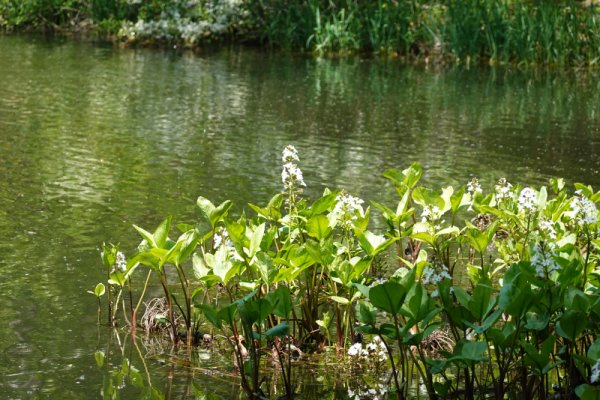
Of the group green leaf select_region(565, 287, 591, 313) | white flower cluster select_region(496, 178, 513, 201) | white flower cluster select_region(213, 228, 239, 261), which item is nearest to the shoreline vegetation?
white flower cluster select_region(496, 178, 513, 201)

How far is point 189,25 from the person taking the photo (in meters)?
20.5

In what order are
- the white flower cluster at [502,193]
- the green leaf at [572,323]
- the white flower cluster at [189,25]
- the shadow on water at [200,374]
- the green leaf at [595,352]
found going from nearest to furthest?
the green leaf at [595,352], the green leaf at [572,323], the shadow on water at [200,374], the white flower cluster at [502,193], the white flower cluster at [189,25]

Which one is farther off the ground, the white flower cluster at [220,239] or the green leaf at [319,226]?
the green leaf at [319,226]

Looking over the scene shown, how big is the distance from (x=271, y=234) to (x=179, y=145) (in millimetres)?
5697

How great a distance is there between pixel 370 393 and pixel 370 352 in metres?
0.34

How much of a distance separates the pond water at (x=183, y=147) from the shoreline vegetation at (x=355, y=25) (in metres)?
0.88

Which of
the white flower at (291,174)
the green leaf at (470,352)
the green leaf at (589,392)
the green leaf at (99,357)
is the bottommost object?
the green leaf at (99,357)

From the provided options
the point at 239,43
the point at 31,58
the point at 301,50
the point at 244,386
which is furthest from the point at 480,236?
the point at 239,43

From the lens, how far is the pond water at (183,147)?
4.51m

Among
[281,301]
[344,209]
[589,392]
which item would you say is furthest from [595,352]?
[344,209]

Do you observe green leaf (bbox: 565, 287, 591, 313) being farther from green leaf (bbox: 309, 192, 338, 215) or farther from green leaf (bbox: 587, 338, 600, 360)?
green leaf (bbox: 309, 192, 338, 215)

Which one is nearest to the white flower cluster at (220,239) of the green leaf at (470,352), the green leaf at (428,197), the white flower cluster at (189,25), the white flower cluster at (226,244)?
the white flower cluster at (226,244)

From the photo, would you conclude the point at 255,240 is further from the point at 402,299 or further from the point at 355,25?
the point at 355,25

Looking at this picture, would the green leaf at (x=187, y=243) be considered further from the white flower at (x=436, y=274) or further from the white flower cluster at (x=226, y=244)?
the white flower at (x=436, y=274)
